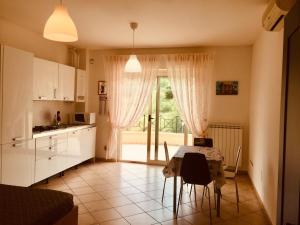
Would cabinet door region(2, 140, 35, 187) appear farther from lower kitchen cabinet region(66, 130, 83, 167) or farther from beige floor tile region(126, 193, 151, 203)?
beige floor tile region(126, 193, 151, 203)

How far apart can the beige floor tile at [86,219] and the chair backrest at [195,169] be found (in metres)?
1.19

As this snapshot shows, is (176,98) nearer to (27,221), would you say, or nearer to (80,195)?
(80,195)

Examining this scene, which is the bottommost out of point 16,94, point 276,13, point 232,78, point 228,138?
point 228,138

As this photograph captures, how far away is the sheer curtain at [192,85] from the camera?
5.09 meters

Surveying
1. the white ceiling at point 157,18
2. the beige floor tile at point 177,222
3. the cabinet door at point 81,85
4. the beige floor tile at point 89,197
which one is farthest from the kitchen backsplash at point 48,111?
the beige floor tile at point 177,222

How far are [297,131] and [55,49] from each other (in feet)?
15.9

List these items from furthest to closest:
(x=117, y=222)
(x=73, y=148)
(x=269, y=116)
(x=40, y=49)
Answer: (x=73, y=148) → (x=40, y=49) → (x=269, y=116) → (x=117, y=222)

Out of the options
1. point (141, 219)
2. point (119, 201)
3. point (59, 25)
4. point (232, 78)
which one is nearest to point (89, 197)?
point (119, 201)

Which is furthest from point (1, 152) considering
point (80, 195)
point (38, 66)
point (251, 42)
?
point (251, 42)

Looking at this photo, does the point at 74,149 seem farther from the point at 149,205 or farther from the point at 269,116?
the point at 269,116

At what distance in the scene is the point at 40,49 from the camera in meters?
4.68

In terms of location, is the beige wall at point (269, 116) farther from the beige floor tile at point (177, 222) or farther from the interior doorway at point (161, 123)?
the interior doorway at point (161, 123)

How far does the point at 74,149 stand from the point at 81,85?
147cm

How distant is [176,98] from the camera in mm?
5258
